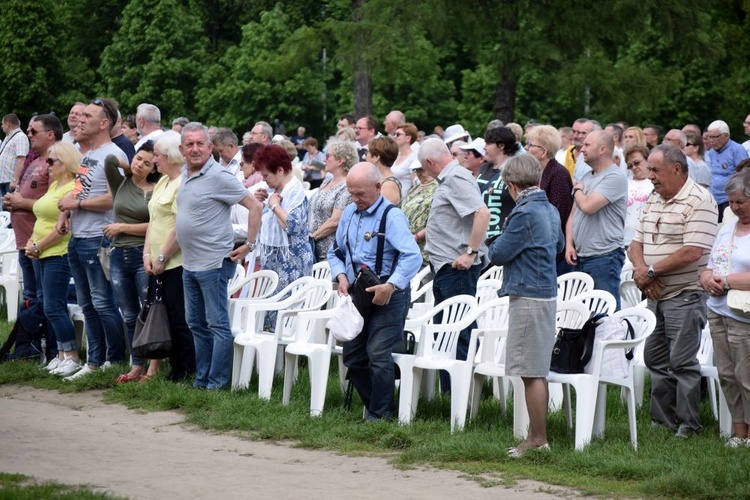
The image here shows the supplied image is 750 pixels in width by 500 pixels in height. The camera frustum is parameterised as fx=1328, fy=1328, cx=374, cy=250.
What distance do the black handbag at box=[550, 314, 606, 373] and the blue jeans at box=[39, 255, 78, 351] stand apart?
4.81 metres

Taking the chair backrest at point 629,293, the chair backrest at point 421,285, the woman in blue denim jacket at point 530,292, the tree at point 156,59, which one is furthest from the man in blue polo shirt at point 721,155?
the tree at point 156,59

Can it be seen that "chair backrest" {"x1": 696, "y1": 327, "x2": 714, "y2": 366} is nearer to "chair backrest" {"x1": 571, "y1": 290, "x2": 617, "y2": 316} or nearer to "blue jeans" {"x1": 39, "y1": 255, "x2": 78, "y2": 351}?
→ "chair backrest" {"x1": 571, "y1": 290, "x2": 617, "y2": 316}

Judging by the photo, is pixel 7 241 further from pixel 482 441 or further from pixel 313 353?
pixel 482 441

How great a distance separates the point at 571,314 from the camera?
891cm

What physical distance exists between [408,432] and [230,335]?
2192 millimetres

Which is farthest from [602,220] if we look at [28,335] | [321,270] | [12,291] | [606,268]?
[12,291]

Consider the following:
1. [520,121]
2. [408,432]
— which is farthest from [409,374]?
[520,121]

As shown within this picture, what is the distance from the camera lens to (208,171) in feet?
32.9

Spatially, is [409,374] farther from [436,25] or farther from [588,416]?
[436,25]

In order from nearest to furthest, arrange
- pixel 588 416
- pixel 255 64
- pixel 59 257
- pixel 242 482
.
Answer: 1. pixel 242 482
2. pixel 588 416
3. pixel 59 257
4. pixel 255 64

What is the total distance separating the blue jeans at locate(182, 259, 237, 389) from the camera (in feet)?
32.8

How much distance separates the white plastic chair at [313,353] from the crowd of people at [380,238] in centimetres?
32

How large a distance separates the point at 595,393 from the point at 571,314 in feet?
3.19

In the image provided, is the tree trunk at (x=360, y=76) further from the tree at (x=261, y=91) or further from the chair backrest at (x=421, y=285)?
the tree at (x=261, y=91)
